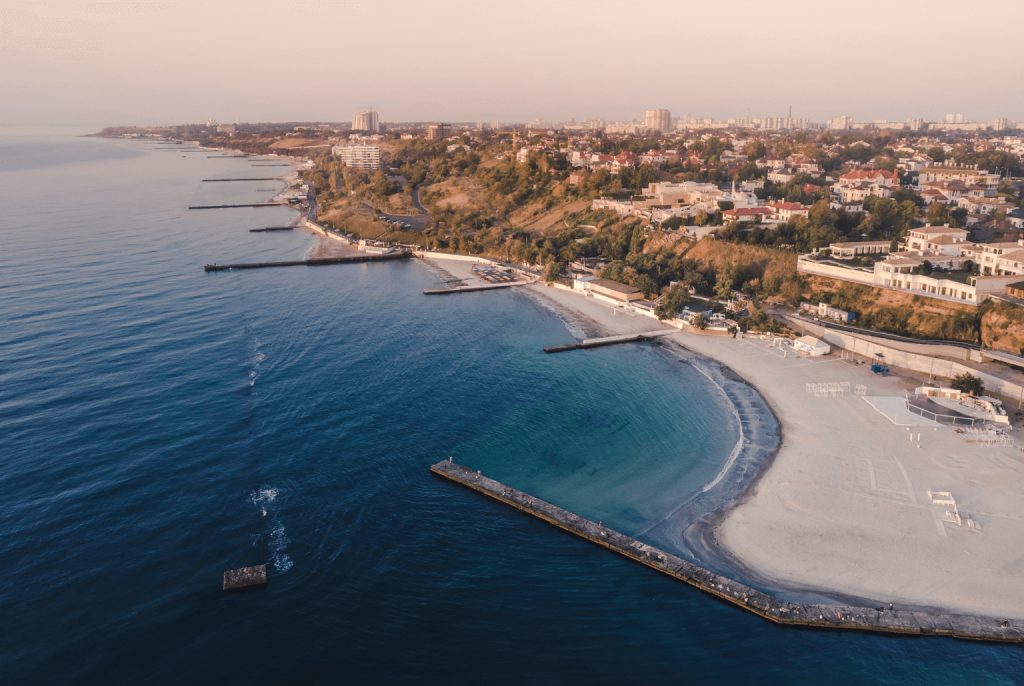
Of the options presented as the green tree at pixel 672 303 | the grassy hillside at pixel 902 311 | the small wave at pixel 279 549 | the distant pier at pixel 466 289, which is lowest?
the small wave at pixel 279 549

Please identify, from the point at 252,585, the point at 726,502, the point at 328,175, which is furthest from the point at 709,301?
the point at 328,175

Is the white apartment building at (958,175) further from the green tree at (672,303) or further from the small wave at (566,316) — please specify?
the small wave at (566,316)

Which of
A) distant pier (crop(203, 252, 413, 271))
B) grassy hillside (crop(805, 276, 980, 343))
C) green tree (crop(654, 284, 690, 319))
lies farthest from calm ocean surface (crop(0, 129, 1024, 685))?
distant pier (crop(203, 252, 413, 271))

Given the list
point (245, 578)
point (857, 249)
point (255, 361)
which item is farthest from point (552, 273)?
point (245, 578)

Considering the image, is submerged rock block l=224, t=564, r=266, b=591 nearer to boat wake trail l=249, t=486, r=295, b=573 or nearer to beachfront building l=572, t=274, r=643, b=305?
boat wake trail l=249, t=486, r=295, b=573

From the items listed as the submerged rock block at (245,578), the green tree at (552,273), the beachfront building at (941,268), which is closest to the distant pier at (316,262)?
the green tree at (552,273)

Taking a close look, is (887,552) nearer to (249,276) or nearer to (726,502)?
(726,502)
